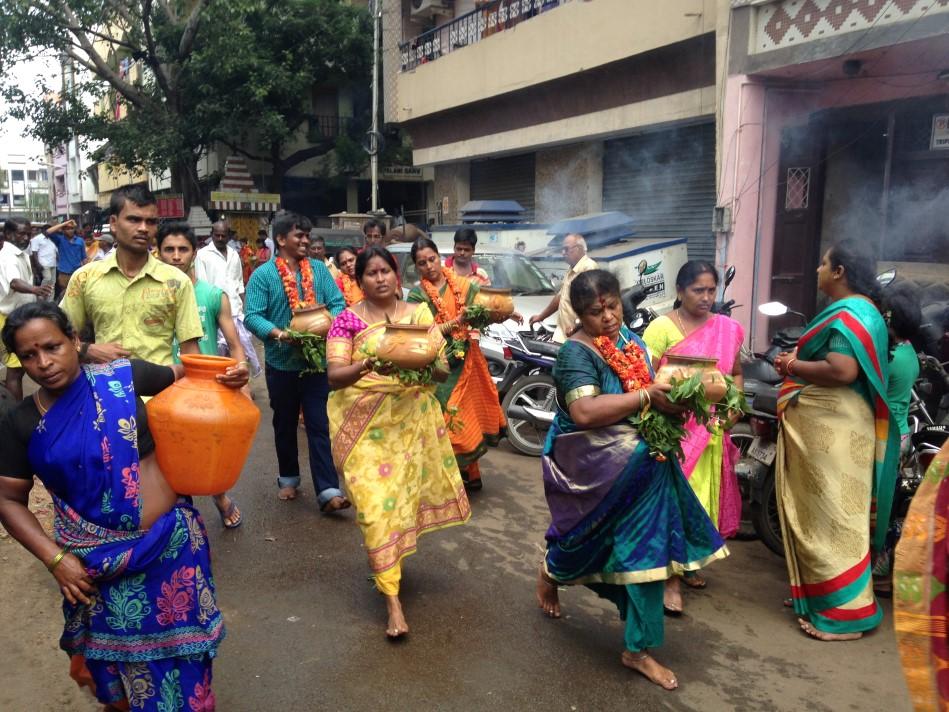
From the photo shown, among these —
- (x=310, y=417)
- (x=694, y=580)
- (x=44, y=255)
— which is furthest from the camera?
(x=44, y=255)

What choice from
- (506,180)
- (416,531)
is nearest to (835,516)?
(416,531)

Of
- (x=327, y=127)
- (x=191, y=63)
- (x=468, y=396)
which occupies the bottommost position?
(x=468, y=396)

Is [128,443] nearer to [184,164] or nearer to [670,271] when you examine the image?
[670,271]

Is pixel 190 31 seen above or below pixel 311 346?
above

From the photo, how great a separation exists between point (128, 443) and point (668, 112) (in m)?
10.7

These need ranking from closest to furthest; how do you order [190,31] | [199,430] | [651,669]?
[199,430] < [651,669] < [190,31]

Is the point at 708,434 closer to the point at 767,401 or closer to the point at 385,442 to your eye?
the point at 767,401

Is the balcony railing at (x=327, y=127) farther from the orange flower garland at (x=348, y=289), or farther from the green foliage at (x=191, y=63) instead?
the orange flower garland at (x=348, y=289)

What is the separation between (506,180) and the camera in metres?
17.5

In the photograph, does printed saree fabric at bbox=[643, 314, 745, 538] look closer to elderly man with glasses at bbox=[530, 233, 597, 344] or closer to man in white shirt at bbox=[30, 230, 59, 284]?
elderly man with glasses at bbox=[530, 233, 597, 344]

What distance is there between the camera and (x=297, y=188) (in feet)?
86.7

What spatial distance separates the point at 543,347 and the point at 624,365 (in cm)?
345

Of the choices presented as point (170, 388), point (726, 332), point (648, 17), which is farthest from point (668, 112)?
point (170, 388)

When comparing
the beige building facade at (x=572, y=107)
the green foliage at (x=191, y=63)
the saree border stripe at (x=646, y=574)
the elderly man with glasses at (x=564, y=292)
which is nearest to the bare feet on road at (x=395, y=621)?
the saree border stripe at (x=646, y=574)
